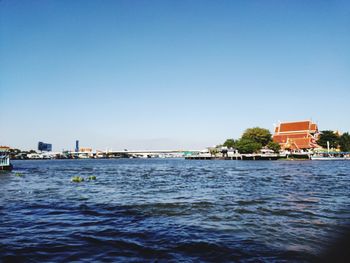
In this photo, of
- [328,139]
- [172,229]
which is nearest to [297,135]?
[328,139]

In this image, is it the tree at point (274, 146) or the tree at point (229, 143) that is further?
the tree at point (229, 143)

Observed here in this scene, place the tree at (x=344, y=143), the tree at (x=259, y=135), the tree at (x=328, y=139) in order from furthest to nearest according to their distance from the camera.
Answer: the tree at (x=344, y=143) < the tree at (x=328, y=139) < the tree at (x=259, y=135)

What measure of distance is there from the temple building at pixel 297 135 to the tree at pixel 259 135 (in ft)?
24.0

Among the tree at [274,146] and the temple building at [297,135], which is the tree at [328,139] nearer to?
the temple building at [297,135]

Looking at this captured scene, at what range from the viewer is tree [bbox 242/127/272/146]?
11144cm

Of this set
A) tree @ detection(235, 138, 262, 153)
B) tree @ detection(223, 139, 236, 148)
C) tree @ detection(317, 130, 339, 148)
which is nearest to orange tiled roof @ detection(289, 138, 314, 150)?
tree @ detection(317, 130, 339, 148)

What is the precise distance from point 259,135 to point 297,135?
16381mm

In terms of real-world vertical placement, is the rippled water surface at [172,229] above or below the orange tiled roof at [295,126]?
below

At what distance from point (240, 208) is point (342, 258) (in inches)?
347

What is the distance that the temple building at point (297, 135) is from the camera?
10824cm

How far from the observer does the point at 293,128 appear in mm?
117188

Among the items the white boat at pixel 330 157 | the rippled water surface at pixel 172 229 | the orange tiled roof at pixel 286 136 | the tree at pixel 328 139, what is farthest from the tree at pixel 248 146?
the rippled water surface at pixel 172 229

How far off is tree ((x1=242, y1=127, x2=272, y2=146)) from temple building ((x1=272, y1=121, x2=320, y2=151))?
7.32 metres

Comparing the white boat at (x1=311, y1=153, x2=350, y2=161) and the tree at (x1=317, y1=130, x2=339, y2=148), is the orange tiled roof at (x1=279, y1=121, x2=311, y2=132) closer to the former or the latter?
the tree at (x1=317, y1=130, x2=339, y2=148)
